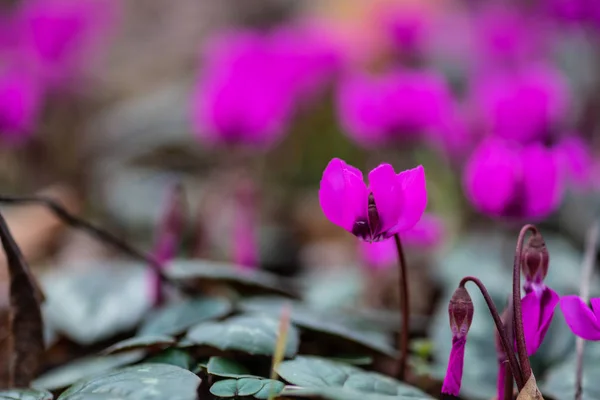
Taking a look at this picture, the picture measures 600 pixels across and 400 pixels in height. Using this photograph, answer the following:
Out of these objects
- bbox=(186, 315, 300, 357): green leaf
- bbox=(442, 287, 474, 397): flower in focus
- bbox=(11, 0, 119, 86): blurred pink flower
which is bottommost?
bbox=(186, 315, 300, 357): green leaf

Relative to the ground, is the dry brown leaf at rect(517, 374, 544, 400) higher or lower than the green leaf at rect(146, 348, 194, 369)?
higher

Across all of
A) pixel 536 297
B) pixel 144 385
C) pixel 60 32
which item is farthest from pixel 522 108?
pixel 60 32

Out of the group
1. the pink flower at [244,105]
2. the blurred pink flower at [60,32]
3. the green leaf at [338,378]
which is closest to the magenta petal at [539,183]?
the green leaf at [338,378]

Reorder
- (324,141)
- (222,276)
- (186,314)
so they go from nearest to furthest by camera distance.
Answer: (186,314), (222,276), (324,141)

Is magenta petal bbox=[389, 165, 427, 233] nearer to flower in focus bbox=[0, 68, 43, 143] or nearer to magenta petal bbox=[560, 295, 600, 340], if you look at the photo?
magenta petal bbox=[560, 295, 600, 340]

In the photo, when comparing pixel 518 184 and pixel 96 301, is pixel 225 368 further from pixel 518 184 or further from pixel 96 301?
pixel 96 301

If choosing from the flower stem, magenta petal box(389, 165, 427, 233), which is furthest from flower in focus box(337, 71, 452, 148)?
magenta petal box(389, 165, 427, 233)

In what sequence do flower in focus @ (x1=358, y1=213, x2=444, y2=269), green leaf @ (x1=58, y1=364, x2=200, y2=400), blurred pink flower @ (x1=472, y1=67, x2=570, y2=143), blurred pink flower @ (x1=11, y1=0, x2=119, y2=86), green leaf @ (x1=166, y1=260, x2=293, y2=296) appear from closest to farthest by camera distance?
green leaf @ (x1=58, y1=364, x2=200, y2=400), green leaf @ (x1=166, y1=260, x2=293, y2=296), flower in focus @ (x1=358, y1=213, x2=444, y2=269), blurred pink flower @ (x1=472, y1=67, x2=570, y2=143), blurred pink flower @ (x1=11, y1=0, x2=119, y2=86)
